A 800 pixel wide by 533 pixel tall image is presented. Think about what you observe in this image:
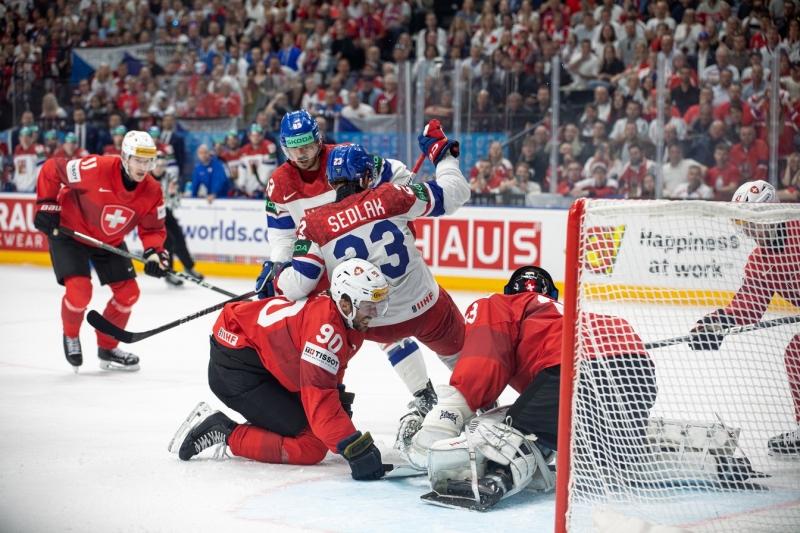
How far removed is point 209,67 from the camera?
36.4 feet

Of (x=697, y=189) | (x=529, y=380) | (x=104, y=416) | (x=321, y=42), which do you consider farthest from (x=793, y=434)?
(x=321, y=42)

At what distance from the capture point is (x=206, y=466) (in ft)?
10.8

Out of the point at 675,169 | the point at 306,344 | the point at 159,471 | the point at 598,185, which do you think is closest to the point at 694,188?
the point at 675,169

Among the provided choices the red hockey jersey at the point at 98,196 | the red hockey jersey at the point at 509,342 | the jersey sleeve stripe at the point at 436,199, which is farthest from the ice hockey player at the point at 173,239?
the red hockey jersey at the point at 509,342

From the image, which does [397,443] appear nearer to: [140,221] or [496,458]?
[496,458]

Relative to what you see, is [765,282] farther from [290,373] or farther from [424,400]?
[290,373]

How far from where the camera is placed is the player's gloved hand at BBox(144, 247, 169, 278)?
5164 mm

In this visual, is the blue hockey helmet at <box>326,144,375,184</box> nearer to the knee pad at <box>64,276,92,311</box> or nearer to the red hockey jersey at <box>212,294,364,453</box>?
the red hockey jersey at <box>212,294,364,453</box>

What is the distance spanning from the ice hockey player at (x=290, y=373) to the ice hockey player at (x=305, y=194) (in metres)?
0.43

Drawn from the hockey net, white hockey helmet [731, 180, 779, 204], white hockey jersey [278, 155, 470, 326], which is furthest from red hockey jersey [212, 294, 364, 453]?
white hockey helmet [731, 180, 779, 204]

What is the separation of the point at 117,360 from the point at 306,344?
7.78 ft

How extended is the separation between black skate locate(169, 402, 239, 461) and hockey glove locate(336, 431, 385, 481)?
0.51 metres

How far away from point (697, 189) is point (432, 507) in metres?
5.13

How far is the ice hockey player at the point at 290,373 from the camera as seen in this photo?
303 centimetres
